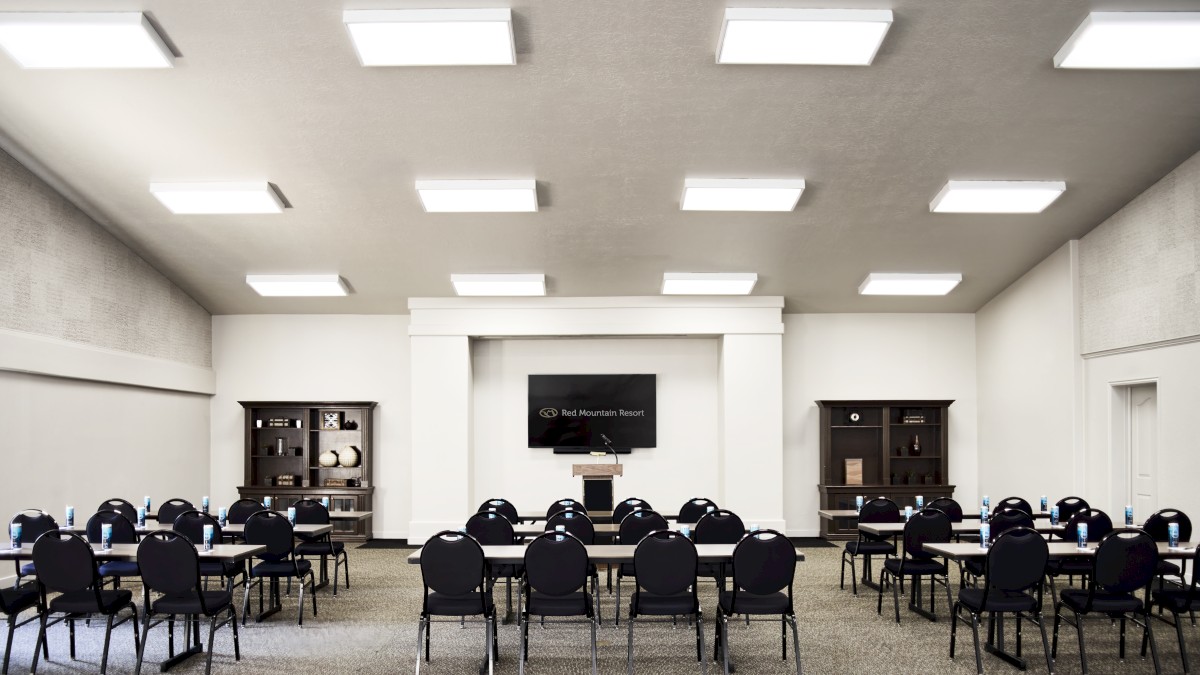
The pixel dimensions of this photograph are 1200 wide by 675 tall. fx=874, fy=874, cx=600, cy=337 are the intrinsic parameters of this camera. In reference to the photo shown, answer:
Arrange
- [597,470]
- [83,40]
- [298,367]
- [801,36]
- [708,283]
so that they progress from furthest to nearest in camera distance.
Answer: [298,367], [708,283], [597,470], [83,40], [801,36]

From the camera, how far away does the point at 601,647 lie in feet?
20.6

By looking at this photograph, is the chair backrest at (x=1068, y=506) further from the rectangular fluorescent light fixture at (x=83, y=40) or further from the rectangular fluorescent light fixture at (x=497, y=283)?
the rectangular fluorescent light fixture at (x=83, y=40)

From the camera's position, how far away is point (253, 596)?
813 cm

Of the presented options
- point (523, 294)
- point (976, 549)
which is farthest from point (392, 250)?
point (976, 549)

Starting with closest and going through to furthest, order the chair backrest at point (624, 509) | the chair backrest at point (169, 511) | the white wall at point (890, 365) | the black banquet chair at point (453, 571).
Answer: the black banquet chair at point (453, 571)
the chair backrest at point (624, 509)
the chair backrest at point (169, 511)
the white wall at point (890, 365)

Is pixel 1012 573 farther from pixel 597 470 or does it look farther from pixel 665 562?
pixel 597 470

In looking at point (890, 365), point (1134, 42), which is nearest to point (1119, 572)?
point (1134, 42)

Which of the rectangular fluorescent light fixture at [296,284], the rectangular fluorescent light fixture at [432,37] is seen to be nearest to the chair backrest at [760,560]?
the rectangular fluorescent light fixture at [432,37]

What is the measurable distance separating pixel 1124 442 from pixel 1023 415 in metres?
1.69

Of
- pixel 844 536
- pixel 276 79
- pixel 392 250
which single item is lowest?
pixel 844 536

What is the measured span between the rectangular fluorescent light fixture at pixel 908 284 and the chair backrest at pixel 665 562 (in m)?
6.13

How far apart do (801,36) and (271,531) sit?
556cm

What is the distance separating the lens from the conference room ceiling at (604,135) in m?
6.24

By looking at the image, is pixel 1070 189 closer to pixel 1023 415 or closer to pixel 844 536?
pixel 1023 415
